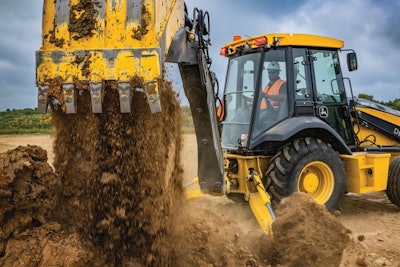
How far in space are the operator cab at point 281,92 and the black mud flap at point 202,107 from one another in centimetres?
180

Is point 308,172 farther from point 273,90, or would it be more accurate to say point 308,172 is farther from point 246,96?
point 246,96

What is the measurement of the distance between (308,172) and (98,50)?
11.9 ft

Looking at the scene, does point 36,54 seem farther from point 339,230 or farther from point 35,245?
point 339,230

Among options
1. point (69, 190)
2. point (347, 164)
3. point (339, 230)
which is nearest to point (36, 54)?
point (69, 190)

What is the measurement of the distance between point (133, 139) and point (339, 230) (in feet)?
6.20

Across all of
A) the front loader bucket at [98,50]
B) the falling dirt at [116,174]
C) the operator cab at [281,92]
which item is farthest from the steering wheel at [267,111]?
the front loader bucket at [98,50]

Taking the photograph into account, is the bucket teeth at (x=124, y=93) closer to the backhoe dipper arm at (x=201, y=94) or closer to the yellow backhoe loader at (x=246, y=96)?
the yellow backhoe loader at (x=246, y=96)

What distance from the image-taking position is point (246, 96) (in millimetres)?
5844

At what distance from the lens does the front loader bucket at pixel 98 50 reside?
268 cm

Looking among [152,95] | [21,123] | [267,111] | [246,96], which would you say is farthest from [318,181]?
[21,123]

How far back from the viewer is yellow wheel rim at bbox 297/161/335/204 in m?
5.59

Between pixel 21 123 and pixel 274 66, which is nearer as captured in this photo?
pixel 274 66

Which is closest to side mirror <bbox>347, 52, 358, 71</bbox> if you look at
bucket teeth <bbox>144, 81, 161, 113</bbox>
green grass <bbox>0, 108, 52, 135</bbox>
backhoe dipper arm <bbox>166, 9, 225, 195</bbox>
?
backhoe dipper arm <bbox>166, 9, 225, 195</bbox>

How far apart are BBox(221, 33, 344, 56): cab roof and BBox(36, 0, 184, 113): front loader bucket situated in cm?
296
